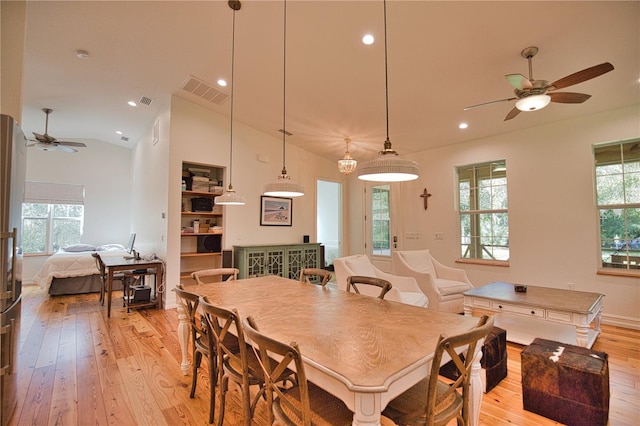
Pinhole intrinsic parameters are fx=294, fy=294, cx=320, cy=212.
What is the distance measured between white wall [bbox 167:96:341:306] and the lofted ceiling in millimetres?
388

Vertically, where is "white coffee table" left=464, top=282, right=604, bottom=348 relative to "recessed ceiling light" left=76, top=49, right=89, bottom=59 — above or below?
below

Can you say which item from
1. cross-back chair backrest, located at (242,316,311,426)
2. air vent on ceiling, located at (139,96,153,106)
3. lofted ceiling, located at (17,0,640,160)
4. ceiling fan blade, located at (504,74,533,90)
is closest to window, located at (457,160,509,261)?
lofted ceiling, located at (17,0,640,160)

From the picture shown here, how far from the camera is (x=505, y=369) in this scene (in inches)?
100.0

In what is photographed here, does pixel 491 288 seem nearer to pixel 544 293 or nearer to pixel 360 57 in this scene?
pixel 544 293

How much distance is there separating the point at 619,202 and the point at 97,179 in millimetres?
10256

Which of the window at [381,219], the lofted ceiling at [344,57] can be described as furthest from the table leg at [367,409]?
the window at [381,219]

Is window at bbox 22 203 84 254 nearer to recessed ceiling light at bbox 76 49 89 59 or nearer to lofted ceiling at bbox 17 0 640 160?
lofted ceiling at bbox 17 0 640 160

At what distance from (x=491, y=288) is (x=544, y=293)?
499 millimetres

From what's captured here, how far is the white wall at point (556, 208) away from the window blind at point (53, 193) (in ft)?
28.0

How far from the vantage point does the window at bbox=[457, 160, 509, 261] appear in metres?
4.80

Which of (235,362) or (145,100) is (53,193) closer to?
(145,100)

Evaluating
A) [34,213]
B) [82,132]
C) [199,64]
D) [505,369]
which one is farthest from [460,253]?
[34,213]

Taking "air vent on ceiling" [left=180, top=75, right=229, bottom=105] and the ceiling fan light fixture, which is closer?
the ceiling fan light fixture

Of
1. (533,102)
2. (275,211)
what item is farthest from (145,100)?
(533,102)
